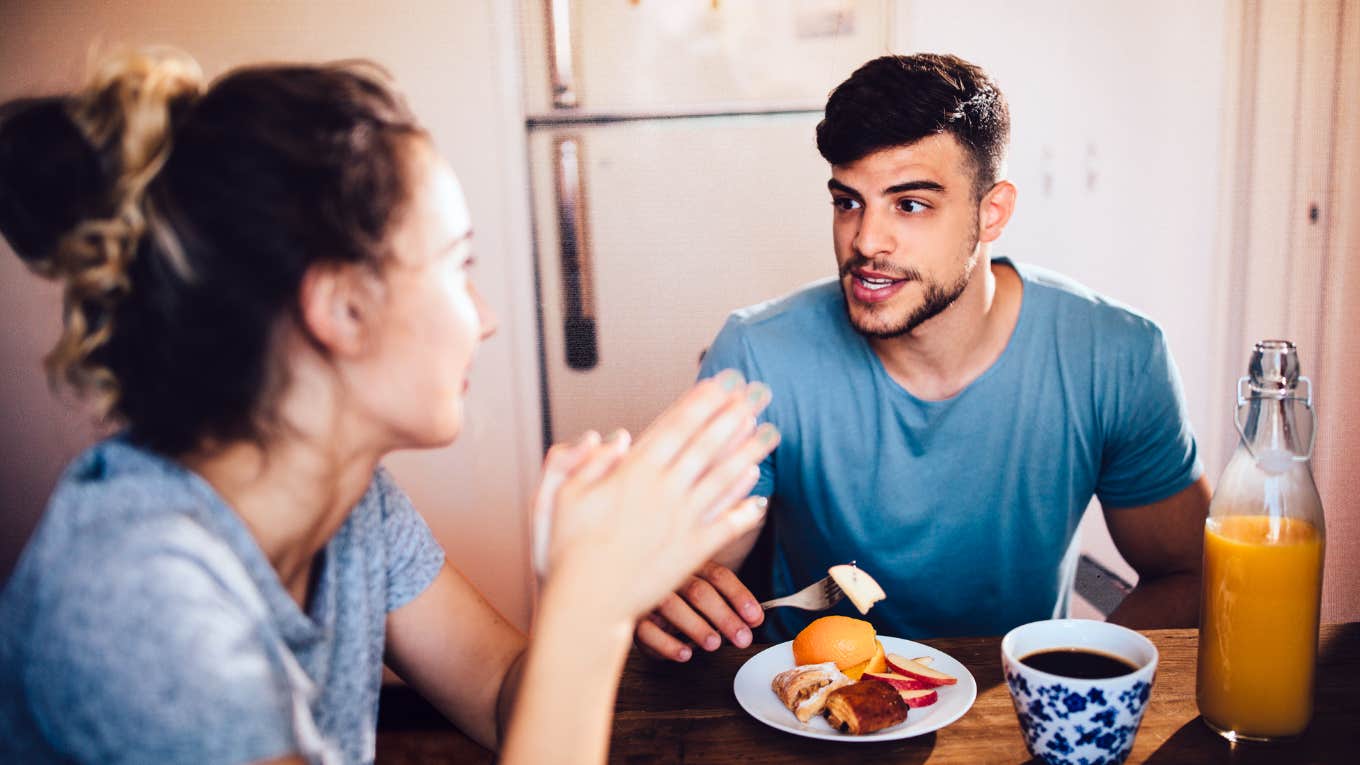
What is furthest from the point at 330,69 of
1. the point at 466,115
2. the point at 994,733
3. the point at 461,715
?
the point at 466,115

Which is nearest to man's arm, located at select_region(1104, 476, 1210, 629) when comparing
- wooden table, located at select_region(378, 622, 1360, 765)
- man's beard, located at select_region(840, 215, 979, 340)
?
wooden table, located at select_region(378, 622, 1360, 765)

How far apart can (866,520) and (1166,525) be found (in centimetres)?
41

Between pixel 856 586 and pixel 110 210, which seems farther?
pixel 856 586

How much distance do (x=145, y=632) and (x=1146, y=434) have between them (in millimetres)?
1253

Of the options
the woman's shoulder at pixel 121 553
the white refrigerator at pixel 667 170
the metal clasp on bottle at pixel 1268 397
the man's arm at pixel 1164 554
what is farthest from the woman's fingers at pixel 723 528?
the white refrigerator at pixel 667 170

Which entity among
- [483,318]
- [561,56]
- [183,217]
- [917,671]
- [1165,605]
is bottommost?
[1165,605]

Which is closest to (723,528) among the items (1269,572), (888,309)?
(1269,572)

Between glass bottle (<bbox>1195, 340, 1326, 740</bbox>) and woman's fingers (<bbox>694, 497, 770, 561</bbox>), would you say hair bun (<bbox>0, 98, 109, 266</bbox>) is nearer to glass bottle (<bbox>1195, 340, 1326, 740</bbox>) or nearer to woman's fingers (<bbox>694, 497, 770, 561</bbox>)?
woman's fingers (<bbox>694, 497, 770, 561</bbox>)

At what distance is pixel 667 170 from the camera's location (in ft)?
7.94

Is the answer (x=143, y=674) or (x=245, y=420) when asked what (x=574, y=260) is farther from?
(x=143, y=674)

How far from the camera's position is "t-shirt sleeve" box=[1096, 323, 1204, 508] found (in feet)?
4.49

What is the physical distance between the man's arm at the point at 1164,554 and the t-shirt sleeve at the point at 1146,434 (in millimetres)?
21

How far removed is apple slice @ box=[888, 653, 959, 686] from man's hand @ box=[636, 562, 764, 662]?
6.0 inches

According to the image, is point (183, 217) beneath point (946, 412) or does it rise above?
above
